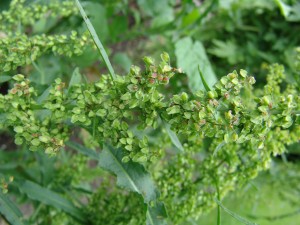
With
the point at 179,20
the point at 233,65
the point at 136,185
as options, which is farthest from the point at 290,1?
the point at 136,185

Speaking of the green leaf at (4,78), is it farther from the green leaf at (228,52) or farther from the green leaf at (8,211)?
the green leaf at (228,52)

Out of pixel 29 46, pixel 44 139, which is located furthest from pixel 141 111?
pixel 29 46

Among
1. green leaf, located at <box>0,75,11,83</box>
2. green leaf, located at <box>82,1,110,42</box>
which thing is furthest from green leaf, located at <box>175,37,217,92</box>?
green leaf, located at <box>0,75,11,83</box>

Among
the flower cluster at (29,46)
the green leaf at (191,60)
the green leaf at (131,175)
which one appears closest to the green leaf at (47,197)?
the green leaf at (131,175)

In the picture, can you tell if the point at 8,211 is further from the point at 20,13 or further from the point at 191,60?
the point at 191,60

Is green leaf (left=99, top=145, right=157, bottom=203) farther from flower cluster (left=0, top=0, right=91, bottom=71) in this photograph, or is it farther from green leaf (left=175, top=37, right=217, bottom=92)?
green leaf (left=175, top=37, right=217, bottom=92)

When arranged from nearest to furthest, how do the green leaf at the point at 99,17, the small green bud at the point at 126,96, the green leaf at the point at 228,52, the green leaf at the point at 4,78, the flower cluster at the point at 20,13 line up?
the small green bud at the point at 126,96 → the green leaf at the point at 4,78 → the flower cluster at the point at 20,13 → the green leaf at the point at 99,17 → the green leaf at the point at 228,52

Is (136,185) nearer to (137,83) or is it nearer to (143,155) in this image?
(143,155)
